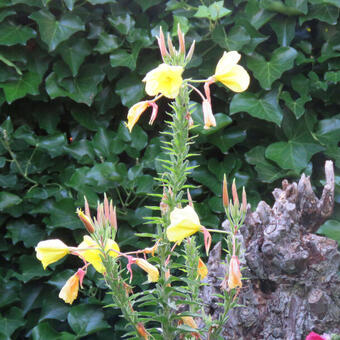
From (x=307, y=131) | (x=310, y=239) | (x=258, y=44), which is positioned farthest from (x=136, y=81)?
(x=310, y=239)

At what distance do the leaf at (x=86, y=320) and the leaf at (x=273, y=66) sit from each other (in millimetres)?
1022

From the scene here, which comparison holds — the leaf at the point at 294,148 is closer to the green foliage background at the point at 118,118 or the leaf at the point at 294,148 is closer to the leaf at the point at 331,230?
the green foliage background at the point at 118,118

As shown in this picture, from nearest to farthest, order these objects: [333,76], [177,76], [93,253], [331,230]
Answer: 1. [177,76]
2. [93,253]
3. [331,230]
4. [333,76]

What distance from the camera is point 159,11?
1.87 metres

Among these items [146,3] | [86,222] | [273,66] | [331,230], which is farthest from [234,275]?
[146,3]

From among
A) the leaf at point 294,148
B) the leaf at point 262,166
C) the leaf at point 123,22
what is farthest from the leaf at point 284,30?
the leaf at point 123,22

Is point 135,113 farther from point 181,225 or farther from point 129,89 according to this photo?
point 129,89

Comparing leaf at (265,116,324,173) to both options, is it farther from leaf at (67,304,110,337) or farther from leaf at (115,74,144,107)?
leaf at (67,304,110,337)

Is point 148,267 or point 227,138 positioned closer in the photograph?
point 148,267

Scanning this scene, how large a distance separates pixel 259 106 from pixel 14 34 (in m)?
0.95

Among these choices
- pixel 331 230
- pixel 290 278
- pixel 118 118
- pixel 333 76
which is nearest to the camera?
pixel 290 278

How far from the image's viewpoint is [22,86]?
1790mm

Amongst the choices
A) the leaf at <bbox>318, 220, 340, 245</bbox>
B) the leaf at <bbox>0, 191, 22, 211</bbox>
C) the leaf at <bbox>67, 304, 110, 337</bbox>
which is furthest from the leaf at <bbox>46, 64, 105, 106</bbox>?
the leaf at <bbox>318, 220, 340, 245</bbox>

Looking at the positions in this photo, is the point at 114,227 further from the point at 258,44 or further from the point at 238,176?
the point at 258,44
